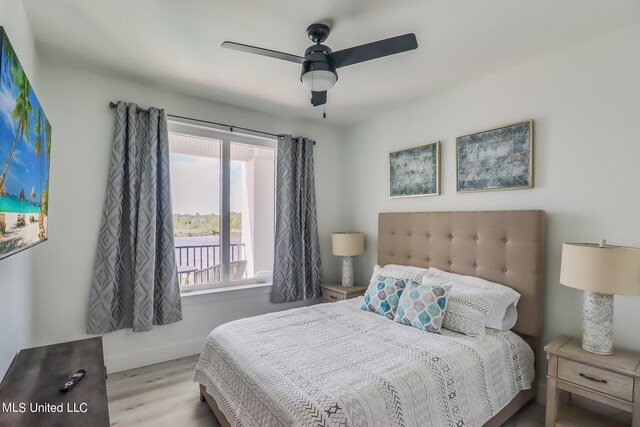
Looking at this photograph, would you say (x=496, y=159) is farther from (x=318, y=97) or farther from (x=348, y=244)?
(x=348, y=244)

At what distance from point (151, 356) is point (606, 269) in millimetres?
3516

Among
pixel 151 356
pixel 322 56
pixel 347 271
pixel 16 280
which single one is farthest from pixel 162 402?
pixel 322 56

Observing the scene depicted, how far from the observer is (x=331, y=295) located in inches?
145

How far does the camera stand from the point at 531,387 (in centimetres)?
227

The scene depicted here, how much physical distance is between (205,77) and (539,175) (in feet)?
9.25

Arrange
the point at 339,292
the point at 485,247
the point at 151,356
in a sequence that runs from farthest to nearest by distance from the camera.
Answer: the point at 339,292
the point at 151,356
the point at 485,247

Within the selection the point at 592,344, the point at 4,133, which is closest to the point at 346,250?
the point at 592,344

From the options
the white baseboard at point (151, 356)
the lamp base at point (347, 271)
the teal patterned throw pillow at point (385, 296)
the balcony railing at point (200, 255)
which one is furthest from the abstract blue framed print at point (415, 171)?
the white baseboard at point (151, 356)

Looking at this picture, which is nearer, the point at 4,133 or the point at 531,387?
the point at 4,133

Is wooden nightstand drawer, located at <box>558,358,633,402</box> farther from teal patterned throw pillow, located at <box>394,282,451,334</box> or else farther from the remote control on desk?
the remote control on desk

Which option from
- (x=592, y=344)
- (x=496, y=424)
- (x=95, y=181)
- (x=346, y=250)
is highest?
(x=95, y=181)

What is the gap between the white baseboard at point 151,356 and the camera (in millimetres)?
2755

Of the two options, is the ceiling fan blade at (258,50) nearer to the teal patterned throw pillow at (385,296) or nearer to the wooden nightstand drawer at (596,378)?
the teal patterned throw pillow at (385,296)

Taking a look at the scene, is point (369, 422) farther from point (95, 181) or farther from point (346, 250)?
point (95, 181)
